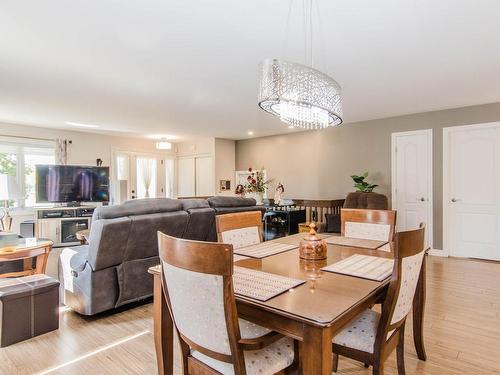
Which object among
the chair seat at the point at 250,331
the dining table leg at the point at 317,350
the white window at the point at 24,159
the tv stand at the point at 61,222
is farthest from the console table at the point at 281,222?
the white window at the point at 24,159

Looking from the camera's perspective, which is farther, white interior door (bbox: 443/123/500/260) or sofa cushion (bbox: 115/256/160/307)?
white interior door (bbox: 443/123/500/260)

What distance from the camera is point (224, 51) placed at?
2.81m

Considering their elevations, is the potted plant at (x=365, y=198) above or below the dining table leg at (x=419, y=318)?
above

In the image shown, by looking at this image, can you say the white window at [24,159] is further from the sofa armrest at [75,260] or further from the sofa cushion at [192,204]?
the sofa cushion at [192,204]

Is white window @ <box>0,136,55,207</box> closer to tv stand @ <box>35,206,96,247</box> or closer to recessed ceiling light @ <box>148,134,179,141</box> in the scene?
tv stand @ <box>35,206,96,247</box>

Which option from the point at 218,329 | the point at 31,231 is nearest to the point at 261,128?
the point at 31,231

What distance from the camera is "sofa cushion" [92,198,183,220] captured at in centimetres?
259

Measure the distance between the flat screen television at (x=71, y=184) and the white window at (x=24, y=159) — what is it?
0.36m

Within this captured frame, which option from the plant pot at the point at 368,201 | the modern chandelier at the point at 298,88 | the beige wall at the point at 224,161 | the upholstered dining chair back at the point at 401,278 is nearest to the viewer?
the upholstered dining chair back at the point at 401,278

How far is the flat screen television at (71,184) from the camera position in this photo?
20.1 feet

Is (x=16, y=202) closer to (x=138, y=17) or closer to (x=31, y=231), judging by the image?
(x=31, y=231)

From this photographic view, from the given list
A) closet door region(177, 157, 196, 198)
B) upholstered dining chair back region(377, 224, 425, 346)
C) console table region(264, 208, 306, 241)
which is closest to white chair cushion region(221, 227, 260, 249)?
upholstered dining chair back region(377, 224, 425, 346)

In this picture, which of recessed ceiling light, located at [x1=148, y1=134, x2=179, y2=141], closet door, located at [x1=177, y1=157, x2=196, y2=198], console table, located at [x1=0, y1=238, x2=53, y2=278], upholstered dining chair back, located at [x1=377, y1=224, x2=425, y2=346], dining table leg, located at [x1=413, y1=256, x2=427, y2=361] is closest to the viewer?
upholstered dining chair back, located at [x1=377, y1=224, x2=425, y2=346]

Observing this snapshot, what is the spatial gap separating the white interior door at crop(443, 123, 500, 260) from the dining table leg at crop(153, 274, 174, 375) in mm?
4957
